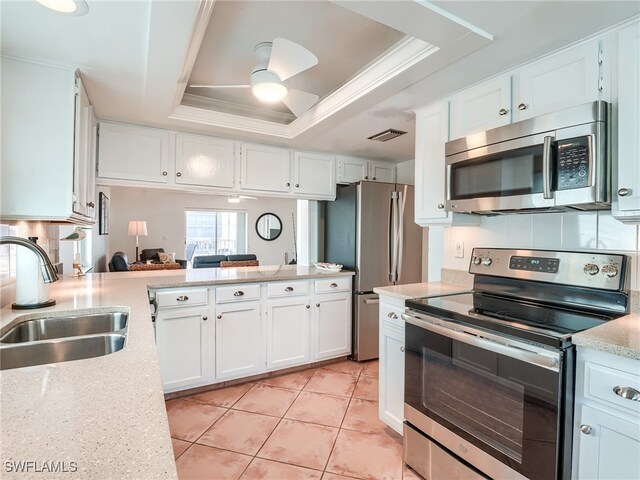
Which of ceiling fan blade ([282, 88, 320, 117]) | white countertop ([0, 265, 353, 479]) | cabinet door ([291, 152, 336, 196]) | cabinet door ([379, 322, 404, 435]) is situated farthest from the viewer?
cabinet door ([291, 152, 336, 196])

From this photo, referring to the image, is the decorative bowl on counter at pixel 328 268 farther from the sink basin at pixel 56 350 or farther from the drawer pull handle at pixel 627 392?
the drawer pull handle at pixel 627 392

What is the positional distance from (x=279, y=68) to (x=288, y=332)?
2.11m

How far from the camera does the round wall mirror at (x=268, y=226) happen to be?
842cm

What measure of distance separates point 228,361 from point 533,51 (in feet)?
9.24

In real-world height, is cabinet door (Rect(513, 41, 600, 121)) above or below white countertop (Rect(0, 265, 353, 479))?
above

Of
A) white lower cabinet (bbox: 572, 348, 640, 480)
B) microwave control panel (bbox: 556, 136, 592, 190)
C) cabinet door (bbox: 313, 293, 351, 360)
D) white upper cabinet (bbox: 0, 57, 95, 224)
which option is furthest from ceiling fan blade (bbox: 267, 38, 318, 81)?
cabinet door (bbox: 313, 293, 351, 360)

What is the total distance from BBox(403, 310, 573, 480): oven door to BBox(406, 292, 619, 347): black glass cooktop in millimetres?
39

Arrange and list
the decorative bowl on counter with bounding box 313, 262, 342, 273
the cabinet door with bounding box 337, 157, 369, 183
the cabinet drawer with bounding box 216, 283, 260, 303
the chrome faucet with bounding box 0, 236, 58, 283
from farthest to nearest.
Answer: the cabinet door with bounding box 337, 157, 369, 183
the decorative bowl on counter with bounding box 313, 262, 342, 273
the cabinet drawer with bounding box 216, 283, 260, 303
the chrome faucet with bounding box 0, 236, 58, 283

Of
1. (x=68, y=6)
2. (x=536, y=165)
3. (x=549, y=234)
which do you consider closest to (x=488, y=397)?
(x=549, y=234)

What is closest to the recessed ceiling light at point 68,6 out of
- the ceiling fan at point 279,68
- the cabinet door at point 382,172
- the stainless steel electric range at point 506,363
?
the ceiling fan at point 279,68

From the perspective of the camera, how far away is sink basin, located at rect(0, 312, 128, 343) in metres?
1.41

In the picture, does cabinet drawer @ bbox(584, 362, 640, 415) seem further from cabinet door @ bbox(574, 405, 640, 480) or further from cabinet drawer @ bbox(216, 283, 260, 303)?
cabinet drawer @ bbox(216, 283, 260, 303)

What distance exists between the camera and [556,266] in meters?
1.68

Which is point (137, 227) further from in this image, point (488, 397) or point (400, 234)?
point (488, 397)
